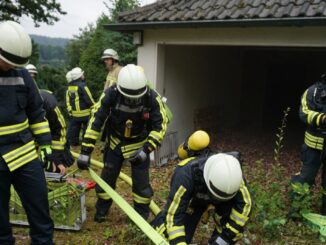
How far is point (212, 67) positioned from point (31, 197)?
6.97 meters

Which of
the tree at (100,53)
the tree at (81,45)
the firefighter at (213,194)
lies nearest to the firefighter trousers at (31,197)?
the firefighter at (213,194)

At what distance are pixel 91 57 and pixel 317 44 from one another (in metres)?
6.07

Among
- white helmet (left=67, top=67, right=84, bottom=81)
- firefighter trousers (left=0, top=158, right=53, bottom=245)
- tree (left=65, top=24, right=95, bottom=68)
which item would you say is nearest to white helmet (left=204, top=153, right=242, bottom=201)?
firefighter trousers (left=0, top=158, right=53, bottom=245)

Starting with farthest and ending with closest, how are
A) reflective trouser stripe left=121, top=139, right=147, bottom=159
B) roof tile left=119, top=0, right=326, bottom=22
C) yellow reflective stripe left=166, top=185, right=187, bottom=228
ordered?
roof tile left=119, top=0, right=326, bottom=22 → reflective trouser stripe left=121, top=139, right=147, bottom=159 → yellow reflective stripe left=166, top=185, right=187, bottom=228

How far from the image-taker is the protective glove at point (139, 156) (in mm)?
3854

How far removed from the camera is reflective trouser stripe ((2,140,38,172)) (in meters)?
2.82

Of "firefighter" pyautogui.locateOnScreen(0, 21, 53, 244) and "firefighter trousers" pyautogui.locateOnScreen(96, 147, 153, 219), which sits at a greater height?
"firefighter" pyautogui.locateOnScreen(0, 21, 53, 244)

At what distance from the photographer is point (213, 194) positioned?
263 cm

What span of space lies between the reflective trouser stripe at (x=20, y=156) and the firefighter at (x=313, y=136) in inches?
117

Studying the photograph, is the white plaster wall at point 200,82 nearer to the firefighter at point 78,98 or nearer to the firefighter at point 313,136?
the firefighter at point 78,98

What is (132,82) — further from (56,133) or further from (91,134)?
(56,133)

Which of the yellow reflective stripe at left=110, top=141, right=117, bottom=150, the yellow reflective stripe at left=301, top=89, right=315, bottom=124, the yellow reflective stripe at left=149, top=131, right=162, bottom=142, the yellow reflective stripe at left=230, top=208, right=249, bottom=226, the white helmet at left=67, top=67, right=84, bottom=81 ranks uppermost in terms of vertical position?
the yellow reflective stripe at left=301, top=89, right=315, bottom=124

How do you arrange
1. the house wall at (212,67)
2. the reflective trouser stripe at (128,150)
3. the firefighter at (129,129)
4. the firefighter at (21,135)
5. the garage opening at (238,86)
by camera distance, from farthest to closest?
the garage opening at (238,86) < the house wall at (212,67) < the reflective trouser stripe at (128,150) < the firefighter at (129,129) < the firefighter at (21,135)

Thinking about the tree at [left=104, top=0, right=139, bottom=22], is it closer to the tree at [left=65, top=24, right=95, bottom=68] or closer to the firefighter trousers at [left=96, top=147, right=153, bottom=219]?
the tree at [left=65, top=24, right=95, bottom=68]
